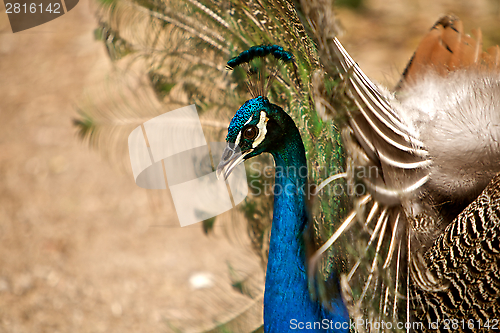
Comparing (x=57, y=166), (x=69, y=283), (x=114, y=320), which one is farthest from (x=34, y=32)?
(x=114, y=320)

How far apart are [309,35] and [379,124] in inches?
13.2

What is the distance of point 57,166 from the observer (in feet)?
9.05

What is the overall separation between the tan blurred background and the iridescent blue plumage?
0.32m

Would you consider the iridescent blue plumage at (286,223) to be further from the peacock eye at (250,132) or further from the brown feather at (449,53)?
the brown feather at (449,53)

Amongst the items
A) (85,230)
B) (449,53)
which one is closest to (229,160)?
(449,53)

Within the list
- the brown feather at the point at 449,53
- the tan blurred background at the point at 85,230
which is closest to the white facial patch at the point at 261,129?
the tan blurred background at the point at 85,230

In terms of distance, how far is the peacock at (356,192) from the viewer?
0.99 meters

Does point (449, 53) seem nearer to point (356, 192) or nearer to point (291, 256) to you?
point (356, 192)

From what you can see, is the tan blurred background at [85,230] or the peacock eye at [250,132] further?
A: the tan blurred background at [85,230]

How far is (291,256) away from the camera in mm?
1089

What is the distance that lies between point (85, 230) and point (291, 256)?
1736 millimetres

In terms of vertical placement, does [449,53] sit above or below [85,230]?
above

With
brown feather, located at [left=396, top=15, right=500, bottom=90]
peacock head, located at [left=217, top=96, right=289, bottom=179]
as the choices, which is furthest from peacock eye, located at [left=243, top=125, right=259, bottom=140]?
brown feather, located at [left=396, top=15, right=500, bottom=90]

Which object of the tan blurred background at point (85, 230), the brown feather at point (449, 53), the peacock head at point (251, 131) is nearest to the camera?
the peacock head at point (251, 131)
